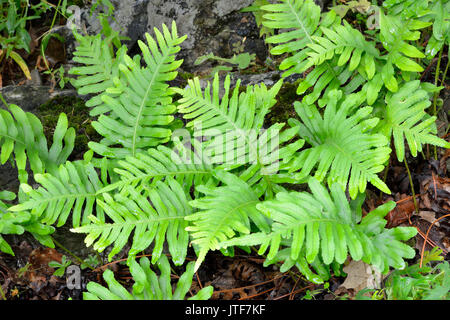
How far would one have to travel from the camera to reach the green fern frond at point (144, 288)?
6.73 feet

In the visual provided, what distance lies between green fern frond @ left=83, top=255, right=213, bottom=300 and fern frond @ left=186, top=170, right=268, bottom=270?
18 centimetres

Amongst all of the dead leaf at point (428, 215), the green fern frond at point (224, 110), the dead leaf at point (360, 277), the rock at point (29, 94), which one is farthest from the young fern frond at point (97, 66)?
the dead leaf at point (428, 215)

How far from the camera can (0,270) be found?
9.13 ft

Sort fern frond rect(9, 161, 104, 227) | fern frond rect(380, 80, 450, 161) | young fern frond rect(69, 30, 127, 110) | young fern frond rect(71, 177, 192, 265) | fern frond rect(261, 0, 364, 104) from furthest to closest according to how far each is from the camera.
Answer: young fern frond rect(69, 30, 127, 110) < fern frond rect(261, 0, 364, 104) < fern frond rect(9, 161, 104, 227) < fern frond rect(380, 80, 450, 161) < young fern frond rect(71, 177, 192, 265)

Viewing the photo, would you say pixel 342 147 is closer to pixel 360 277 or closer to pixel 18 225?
pixel 360 277

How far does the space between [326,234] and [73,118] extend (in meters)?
2.21

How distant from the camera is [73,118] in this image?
3221 millimetres

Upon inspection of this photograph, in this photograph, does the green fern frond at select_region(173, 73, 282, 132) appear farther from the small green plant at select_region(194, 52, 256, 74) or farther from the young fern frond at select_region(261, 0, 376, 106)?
the small green plant at select_region(194, 52, 256, 74)

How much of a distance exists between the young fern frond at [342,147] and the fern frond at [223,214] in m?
0.34

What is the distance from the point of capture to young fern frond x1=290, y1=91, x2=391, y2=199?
212 centimetres

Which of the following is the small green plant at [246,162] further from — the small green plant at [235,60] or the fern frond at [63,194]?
the small green plant at [235,60]

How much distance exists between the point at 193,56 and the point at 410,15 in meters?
2.06

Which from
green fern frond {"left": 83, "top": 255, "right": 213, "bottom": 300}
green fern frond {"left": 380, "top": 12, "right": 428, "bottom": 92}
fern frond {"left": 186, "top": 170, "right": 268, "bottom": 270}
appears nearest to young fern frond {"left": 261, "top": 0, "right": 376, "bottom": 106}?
green fern frond {"left": 380, "top": 12, "right": 428, "bottom": 92}

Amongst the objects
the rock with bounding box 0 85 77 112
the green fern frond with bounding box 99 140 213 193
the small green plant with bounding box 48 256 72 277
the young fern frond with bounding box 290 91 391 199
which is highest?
the rock with bounding box 0 85 77 112
